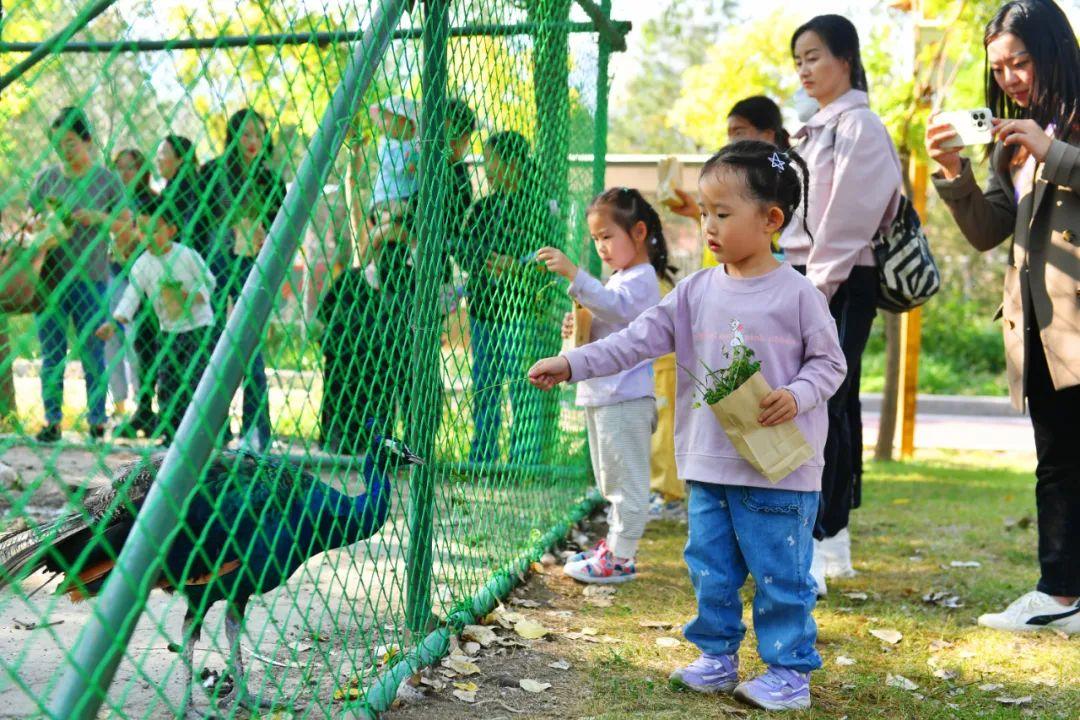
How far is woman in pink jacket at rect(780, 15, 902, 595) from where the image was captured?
12.5 ft

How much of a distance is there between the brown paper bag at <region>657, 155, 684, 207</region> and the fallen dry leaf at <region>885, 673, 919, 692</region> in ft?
8.48

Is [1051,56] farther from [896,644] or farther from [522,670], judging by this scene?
[522,670]

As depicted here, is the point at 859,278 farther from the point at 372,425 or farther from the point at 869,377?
the point at 869,377

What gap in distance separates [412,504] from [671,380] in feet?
9.87

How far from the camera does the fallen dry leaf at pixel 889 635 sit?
3551 millimetres

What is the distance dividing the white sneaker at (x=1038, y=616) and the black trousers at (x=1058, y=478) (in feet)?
0.14

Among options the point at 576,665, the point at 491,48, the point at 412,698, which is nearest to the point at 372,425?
the point at 412,698

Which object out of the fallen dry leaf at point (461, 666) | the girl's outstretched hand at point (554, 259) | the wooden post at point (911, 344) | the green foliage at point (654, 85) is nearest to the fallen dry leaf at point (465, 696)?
the fallen dry leaf at point (461, 666)

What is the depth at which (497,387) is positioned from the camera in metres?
4.11

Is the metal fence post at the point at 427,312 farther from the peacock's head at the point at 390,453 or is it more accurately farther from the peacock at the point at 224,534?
the peacock at the point at 224,534

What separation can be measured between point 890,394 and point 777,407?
6.11 meters

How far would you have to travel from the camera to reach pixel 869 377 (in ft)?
55.7

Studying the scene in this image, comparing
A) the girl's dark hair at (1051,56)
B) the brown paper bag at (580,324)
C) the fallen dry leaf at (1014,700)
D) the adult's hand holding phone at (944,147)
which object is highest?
the girl's dark hair at (1051,56)

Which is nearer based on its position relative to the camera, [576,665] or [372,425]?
[372,425]
